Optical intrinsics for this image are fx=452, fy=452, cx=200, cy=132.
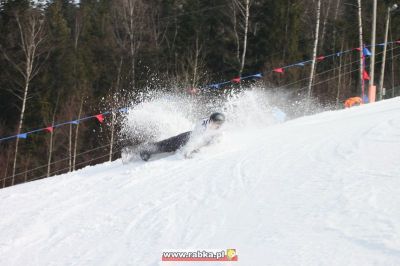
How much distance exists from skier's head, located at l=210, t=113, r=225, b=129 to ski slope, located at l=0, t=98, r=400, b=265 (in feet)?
1.68

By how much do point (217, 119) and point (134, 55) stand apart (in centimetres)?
1971

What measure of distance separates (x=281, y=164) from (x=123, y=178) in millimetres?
2931

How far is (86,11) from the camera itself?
34.7 meters

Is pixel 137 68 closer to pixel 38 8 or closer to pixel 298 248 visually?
pixel 38 8

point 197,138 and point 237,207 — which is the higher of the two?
point 197,138

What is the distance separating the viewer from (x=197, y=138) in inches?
364

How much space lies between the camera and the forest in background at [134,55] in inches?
985

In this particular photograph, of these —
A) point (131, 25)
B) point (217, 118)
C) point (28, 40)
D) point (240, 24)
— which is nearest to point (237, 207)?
point (217, 118)

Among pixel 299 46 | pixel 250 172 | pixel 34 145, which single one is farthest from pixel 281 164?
pixel 299 46

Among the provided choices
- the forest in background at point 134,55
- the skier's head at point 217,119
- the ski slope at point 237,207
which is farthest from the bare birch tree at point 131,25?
the ski slope at point 237,207

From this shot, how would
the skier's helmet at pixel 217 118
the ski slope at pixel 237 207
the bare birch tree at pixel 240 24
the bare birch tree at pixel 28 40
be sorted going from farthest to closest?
the bare birch tree at pixel 240 24 < the bare birch tree at pixel 28 40 < the skier's helmet at pixel 217 118 < the ski slope at pixel 237 207

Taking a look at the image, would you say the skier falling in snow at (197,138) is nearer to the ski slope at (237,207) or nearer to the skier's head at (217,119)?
the skier's head at (217,119)

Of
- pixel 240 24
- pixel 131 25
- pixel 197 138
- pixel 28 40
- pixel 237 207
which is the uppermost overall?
pixel 240 24

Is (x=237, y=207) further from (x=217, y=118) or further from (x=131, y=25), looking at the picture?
(x=131, y=25)
